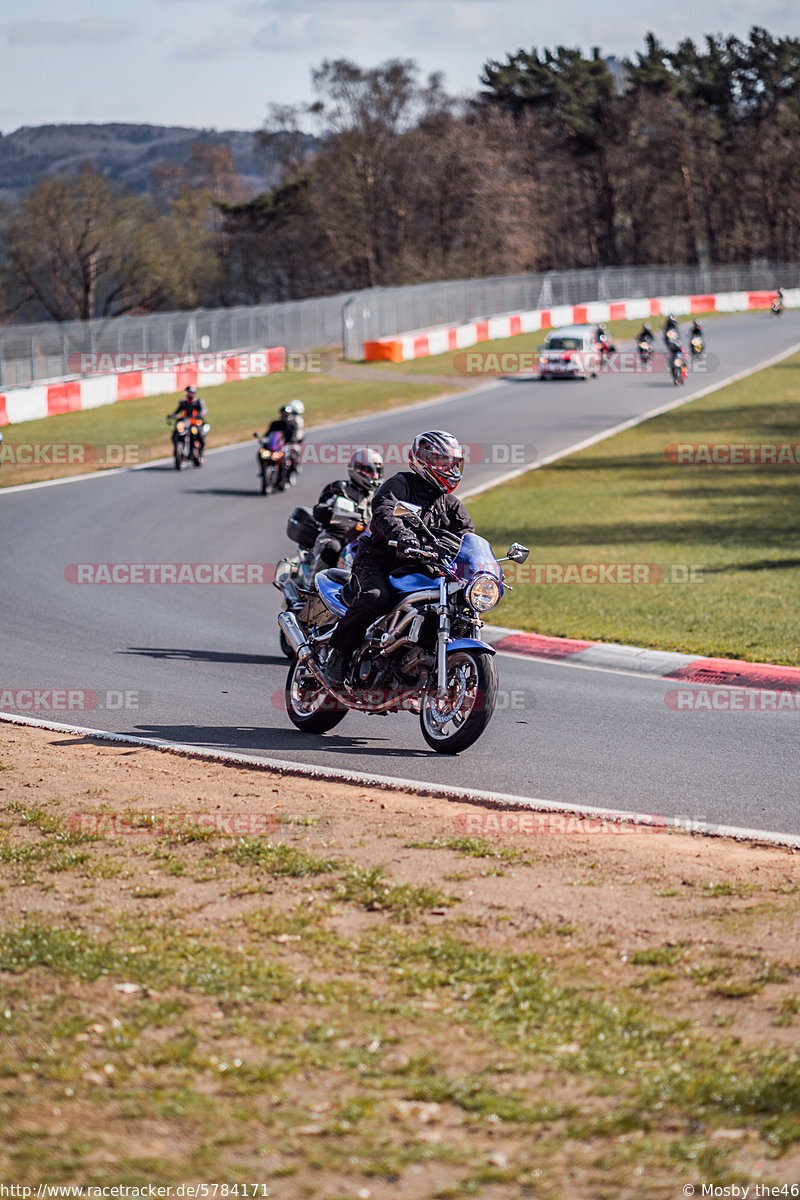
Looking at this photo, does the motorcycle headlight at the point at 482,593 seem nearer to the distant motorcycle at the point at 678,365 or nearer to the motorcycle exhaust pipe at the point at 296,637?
the motorcycle exhaust pipe at the point at 296,637

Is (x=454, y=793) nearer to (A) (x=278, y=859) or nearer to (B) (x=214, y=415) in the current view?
(A) (x=278, y=859)

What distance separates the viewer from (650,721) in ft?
33.0

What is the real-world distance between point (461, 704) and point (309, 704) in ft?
5.08

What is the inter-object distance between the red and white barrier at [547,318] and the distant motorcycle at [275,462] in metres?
28.3

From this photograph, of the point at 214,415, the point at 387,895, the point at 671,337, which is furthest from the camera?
the point at 671,337

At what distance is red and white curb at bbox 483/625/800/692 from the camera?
11.8 metres

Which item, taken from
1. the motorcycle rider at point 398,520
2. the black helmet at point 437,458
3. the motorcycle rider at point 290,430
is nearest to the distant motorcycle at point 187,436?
the motorcycle rider at point 290,430

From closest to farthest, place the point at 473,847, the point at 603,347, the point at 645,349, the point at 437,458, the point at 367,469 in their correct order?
the point at 473,847
the point at 437,458
the point at 367,469
the point at 603,347
the point at 645,349

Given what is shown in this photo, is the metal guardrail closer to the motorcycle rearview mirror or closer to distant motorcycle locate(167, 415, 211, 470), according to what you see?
distant motorcycle locate(167, 415, 211, 470)

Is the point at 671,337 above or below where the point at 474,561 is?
above

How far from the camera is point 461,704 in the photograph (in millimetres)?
8656

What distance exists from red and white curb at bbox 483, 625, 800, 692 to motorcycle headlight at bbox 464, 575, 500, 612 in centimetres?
404

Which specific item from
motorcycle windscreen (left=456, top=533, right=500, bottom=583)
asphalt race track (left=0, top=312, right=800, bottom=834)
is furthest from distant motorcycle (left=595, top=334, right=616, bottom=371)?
motorcycle windscreen (left=456, top=533, right=500, bottom=583)

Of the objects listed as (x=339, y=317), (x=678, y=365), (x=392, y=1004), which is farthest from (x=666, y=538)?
(x=339, y=317)
